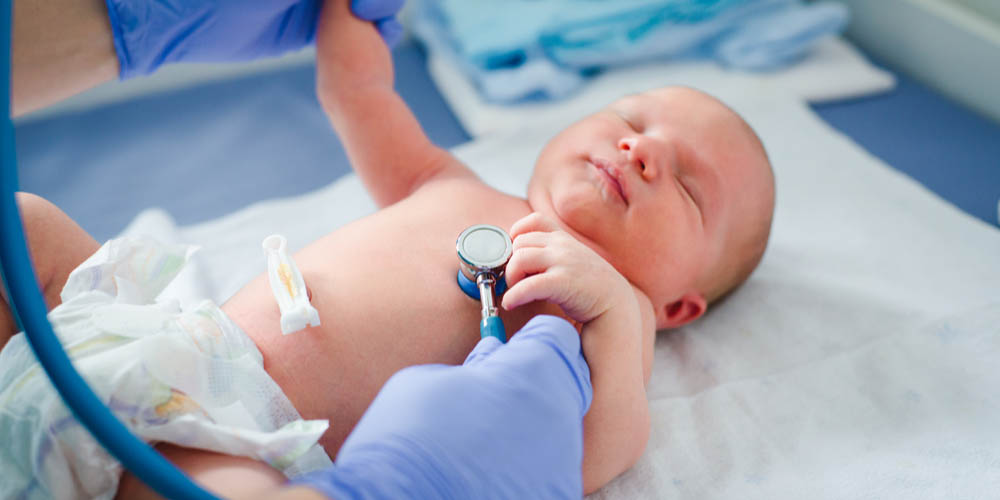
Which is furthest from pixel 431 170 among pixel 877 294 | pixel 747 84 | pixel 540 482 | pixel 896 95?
pixel 896 95

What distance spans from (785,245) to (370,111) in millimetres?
865

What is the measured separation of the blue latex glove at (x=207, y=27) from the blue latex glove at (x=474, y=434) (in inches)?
28.7

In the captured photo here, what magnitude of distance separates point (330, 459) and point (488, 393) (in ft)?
0.91

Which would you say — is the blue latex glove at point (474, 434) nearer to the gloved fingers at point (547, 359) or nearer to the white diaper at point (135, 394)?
the gloved fingers at point (547, 359)

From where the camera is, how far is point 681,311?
4.17 feet

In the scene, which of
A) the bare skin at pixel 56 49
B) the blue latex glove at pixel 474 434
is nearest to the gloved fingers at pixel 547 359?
the blue latex glove at pixel 474 434

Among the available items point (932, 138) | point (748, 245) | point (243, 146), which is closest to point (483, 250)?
point (748, 245)

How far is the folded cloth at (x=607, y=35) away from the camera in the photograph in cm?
190

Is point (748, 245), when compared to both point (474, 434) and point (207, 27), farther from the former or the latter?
point (207, 27)

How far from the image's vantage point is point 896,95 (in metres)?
1.92

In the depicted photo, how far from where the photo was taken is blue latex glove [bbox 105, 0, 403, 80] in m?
1.16

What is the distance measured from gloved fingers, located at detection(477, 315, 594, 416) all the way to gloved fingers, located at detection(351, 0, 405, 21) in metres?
0.69

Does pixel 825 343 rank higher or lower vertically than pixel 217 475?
lower

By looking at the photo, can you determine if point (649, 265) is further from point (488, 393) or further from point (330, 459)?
point (330, 459)
